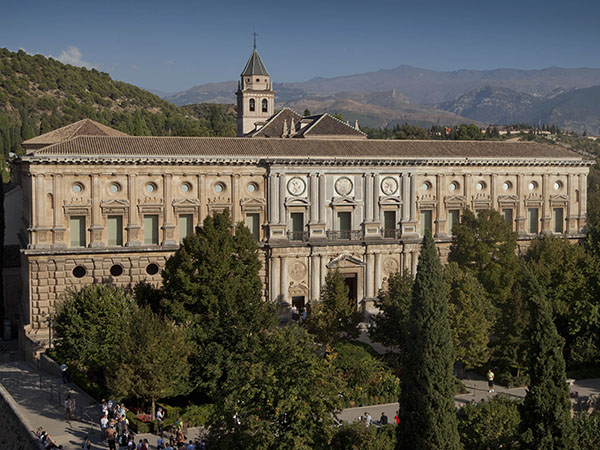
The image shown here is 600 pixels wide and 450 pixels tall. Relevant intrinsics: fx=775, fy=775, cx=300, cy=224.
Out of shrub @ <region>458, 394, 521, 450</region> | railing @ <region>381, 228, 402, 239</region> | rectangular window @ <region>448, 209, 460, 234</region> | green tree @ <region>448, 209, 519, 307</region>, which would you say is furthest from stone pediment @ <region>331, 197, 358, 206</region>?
shrub @ <region>458, 394, 521, 450</region>

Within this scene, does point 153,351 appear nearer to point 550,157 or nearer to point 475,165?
point 475,165

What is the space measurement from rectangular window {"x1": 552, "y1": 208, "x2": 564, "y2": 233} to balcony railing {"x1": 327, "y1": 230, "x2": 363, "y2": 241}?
48.9 ft

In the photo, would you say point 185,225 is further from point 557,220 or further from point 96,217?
point 557,220

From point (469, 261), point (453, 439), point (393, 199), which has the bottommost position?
point (453, 439)

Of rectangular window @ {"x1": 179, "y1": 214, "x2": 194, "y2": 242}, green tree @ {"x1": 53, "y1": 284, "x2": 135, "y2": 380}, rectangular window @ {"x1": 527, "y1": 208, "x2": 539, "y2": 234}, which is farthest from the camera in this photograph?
rectangular window @ {"x1": 527, "y1": 208, "x2": 539, "y2": 234}

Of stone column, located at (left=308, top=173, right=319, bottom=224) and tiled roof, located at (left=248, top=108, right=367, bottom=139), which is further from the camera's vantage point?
tiled roof, located at (left=248, top=108, right=367, bottom=139)

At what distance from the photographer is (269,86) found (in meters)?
87.5

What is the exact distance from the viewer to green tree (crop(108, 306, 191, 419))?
31500mm

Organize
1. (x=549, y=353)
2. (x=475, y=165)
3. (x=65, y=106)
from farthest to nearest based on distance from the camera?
(x=65, y=106) < (x=475, y=165) < (x=549, y=353)

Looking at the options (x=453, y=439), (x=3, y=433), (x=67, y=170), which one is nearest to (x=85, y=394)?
(x=3, y=433)

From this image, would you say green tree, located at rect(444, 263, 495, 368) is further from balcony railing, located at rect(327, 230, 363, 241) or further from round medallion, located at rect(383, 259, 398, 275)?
balcony railing, located at rect(327, 230, 363, 241)

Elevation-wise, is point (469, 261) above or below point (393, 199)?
below

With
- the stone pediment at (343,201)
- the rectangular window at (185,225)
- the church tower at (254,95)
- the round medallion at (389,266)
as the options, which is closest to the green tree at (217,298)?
the rectangular window at (185,225)

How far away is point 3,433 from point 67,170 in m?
15.8
